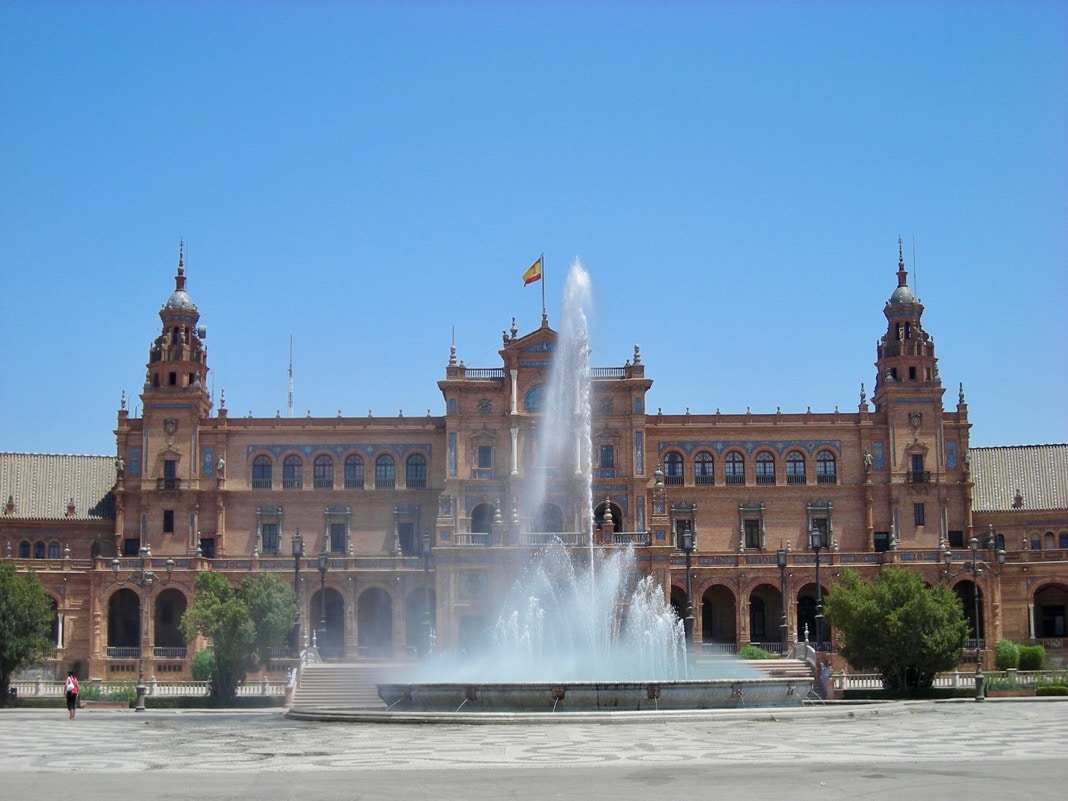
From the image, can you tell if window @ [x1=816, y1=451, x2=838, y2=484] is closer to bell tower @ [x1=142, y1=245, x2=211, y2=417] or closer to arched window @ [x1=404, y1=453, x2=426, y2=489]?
arched window @ [x1=404, y1=453, x2=426, y2=489]

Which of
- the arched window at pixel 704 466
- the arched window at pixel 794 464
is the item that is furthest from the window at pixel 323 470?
the arched window at pixel 794 464

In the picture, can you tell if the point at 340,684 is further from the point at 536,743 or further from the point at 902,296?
the point at 902,296

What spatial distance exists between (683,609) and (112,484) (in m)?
37.9

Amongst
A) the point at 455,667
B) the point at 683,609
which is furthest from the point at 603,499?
the point at 455,667

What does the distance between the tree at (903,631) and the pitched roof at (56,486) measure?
49520 millimetres

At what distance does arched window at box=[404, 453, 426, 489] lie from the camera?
3413 inches

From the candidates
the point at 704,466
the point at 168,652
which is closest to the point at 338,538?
the point at 168,652

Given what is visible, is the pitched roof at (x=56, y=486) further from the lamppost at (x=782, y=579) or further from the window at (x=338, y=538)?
the lamppost at (x=782, y=579)

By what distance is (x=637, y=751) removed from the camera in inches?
1156

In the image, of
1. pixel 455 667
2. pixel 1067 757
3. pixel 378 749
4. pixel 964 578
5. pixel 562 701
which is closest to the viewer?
pixel 1067 757

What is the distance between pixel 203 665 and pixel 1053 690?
3771 cm

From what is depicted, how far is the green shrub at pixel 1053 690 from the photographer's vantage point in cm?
5753

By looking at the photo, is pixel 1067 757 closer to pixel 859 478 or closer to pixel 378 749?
pixel 378 749

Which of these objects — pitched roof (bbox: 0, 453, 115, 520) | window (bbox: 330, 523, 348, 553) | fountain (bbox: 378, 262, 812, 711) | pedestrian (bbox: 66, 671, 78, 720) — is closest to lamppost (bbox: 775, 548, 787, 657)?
fountain (bbox: 378, 262, 812, 711)
